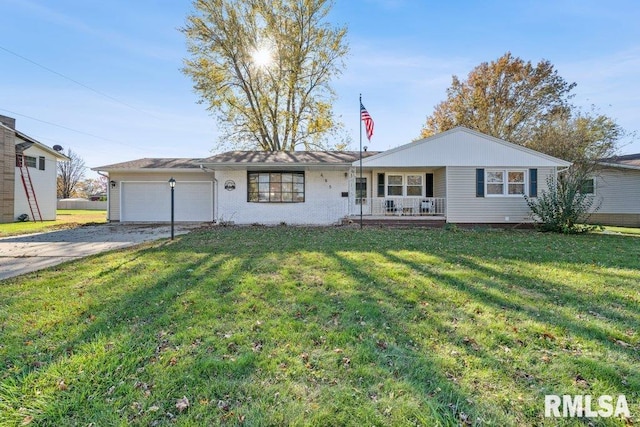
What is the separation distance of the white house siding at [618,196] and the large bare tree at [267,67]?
16758mm

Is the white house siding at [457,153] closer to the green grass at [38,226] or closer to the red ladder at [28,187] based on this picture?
the green grass at [38,226]

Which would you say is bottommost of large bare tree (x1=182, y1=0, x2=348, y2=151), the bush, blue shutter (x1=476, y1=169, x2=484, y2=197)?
the bush

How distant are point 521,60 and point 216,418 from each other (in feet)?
106

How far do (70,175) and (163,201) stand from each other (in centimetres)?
4626

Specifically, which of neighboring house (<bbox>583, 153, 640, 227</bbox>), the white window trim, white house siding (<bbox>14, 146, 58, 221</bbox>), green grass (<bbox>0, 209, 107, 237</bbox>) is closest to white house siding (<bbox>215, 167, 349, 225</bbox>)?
the white window trim

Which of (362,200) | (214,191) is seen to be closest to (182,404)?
(362,200)

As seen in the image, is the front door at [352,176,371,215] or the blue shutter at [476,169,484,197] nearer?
the blue shutter at [476,169,484,197]

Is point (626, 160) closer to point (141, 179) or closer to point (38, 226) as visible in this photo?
point (141, 179)

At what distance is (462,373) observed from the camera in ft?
8.56

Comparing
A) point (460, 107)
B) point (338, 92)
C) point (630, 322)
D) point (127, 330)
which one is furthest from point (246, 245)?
point (460, 107)

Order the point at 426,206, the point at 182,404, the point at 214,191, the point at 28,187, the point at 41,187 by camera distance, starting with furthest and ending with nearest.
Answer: the point at 41,187 < the point at 28,187 < the point at 214,191 < the point at 426,206 < the point at 182,404

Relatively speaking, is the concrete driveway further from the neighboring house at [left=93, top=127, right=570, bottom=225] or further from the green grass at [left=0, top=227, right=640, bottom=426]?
the neighboring house at [left=93, top=127, right=570, bottom=225]

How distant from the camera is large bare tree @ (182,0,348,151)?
2075 centimetres

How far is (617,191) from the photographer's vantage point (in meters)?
17.1
